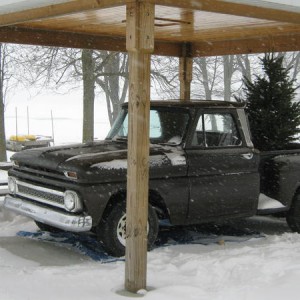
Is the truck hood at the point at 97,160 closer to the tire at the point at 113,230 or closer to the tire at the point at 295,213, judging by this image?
the tire at the point at 113,230

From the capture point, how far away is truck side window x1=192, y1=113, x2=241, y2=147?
783 centimetres

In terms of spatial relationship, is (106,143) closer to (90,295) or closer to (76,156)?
(76,156)

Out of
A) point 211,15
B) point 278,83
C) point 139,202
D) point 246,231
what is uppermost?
point 211,15

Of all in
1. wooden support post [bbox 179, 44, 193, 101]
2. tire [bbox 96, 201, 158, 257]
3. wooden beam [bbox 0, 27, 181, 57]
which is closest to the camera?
tire [bbox 96, 201, 158, 257]

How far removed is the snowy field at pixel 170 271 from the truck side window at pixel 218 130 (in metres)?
1.38

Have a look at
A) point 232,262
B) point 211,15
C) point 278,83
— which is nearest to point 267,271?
point 232,262

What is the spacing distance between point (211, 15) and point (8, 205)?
3696 mm

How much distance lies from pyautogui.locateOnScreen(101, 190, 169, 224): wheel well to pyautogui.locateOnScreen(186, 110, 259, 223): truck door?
0.37m

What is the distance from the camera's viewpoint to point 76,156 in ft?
23.2

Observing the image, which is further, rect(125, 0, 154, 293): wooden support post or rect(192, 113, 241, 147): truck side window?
rect(192, 113, 241, 147): truck side window

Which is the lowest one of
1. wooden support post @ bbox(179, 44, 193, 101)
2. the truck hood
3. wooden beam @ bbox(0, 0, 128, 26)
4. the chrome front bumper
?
the chrome front bumper

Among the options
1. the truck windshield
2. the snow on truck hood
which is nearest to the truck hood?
Answer: the snow on truck hood

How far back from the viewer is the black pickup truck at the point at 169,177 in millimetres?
6758

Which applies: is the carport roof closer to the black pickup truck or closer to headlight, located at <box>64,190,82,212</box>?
the black pickup truck
